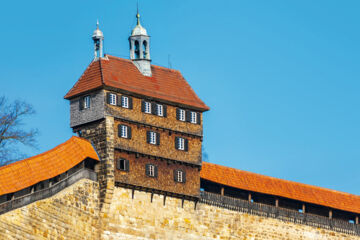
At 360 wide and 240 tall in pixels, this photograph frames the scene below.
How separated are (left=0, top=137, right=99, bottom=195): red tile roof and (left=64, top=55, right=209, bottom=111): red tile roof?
4639mm

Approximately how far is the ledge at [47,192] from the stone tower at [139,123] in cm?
153

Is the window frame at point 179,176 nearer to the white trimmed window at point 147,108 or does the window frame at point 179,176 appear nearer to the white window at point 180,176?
the white window at point 180,176

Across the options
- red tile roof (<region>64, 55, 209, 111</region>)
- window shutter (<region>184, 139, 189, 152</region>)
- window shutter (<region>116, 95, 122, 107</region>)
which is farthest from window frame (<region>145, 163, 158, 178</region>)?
red tile roof (<region>64, 55, 209, 111</region>)

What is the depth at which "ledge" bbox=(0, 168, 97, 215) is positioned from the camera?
78750 mm

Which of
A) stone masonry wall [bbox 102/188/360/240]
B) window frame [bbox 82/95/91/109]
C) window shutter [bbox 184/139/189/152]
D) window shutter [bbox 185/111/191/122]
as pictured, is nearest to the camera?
stone masonry wall [bbox 102/188/360/240]

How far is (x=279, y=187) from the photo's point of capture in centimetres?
9525

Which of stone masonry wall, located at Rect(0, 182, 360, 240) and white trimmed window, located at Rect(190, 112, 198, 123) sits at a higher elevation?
white trimmed window, located at Rect(190, 112, 198, 123)

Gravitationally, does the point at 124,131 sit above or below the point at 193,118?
below

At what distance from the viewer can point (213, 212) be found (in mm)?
89312

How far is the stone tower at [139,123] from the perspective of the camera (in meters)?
84.4

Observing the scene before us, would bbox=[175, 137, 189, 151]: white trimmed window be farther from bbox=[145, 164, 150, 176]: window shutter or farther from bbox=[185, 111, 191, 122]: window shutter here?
bbox=[145, 164, 150, 176]: window shutter

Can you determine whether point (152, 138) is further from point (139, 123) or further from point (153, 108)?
point (153, 108)

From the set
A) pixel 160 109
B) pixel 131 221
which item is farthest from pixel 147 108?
pixel 131 221

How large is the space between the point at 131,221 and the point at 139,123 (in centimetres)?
700
